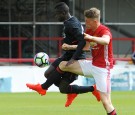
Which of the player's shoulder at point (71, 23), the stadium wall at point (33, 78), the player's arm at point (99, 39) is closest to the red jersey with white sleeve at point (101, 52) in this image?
the player's arm at point (99, 39)

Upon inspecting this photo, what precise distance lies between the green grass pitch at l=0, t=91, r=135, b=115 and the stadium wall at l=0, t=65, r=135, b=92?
0.54 m

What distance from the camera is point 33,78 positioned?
17.9 m

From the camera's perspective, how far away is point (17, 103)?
14.1m

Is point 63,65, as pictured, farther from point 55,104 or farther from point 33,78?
point 33,78

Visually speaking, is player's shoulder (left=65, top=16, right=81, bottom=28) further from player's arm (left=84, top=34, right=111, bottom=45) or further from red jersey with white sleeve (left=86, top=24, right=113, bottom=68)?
player's arm (left=84, top=34, right=111, bottom=45)

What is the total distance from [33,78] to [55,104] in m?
4.13

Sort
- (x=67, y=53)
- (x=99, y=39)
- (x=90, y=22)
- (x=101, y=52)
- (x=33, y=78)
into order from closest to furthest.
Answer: (x=99, y=39)
(x=90, y=22)
(x=101, y=52)
(x=67, y=53)
(x=33, y=78)

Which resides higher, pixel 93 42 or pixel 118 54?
pixel 93 42

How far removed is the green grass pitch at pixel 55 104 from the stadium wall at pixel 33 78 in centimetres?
54

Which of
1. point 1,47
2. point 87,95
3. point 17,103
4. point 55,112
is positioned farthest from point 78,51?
point 1,47

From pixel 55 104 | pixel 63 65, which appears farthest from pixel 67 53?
pixel 55 104

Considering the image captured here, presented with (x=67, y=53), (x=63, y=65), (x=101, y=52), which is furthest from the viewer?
(x=67, y=53)

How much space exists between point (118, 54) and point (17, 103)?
14.2 m

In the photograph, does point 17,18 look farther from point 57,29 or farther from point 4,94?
point 4,94
